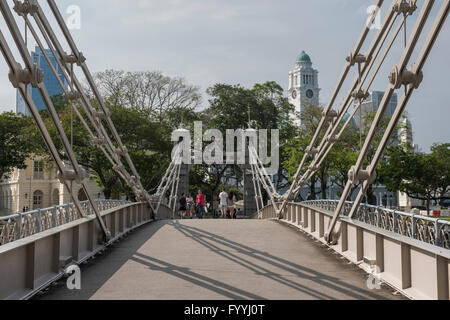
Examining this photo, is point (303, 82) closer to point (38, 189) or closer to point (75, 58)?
point (38, 189)

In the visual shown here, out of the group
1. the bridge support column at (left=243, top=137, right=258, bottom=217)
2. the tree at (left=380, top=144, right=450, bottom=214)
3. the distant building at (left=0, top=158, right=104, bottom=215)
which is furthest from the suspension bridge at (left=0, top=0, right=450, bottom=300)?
the distant building at (left=0, top=158, right=104, bottom=215)

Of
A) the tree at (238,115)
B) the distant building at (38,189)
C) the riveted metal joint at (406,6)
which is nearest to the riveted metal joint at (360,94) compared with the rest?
the riveted metal joint at (406,6)

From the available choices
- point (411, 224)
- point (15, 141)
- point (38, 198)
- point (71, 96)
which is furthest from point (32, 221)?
point (38, 198)

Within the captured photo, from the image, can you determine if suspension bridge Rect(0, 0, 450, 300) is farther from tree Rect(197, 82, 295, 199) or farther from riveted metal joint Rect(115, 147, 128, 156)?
tree Rect(197, 82, 295, 199)

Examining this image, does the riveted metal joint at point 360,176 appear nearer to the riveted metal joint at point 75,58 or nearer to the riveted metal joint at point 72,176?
the riveted metal joint at point 72,176

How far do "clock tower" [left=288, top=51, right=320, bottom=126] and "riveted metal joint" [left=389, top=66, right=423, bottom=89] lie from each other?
144 metres

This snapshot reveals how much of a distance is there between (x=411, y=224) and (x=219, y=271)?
2817 millimetres

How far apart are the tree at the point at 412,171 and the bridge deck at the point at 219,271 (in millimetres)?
27953

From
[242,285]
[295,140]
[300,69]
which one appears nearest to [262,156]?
[295,140]

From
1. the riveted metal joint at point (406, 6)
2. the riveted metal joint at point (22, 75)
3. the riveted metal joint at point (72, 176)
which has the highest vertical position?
the riveted metal joint at point (406, 6)

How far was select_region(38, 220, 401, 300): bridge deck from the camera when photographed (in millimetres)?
6660

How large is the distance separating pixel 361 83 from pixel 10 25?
6520 millimetres

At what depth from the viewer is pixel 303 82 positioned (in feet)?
495

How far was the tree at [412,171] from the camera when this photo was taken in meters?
38.9
